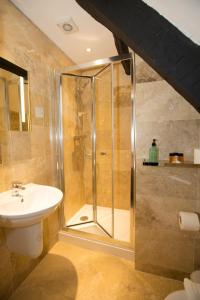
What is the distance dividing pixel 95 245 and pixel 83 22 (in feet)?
7.50

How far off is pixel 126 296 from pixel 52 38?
8.39 ft

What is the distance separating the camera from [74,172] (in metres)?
2.35

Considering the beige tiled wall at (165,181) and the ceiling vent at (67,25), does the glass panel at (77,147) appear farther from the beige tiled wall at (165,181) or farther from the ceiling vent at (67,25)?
the beige tiled wall at (165,181)

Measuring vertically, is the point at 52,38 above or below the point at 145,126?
above

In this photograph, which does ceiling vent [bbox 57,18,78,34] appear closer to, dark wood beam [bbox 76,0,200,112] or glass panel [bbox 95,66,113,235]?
glass panel [bbox 95,66,113,235]

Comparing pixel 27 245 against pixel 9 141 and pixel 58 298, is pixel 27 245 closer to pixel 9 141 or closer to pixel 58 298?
pixel 58 298

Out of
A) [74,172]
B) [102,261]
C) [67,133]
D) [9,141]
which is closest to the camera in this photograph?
[9,141]

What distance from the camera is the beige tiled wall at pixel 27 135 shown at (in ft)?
4.24

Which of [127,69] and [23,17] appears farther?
[127,69]

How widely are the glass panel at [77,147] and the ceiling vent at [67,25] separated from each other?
49 cm

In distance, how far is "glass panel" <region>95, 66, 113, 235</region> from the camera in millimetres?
2268

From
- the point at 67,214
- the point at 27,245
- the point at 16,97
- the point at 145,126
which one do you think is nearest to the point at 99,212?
the point at 67,214

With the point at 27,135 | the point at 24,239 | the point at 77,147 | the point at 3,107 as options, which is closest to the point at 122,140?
the point at 77,147

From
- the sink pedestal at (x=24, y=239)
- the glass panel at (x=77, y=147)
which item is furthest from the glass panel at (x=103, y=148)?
the sink pedestal at (x=24, y=239)
